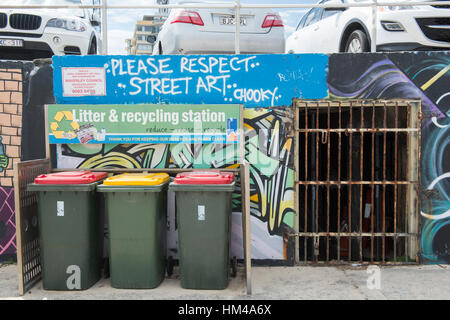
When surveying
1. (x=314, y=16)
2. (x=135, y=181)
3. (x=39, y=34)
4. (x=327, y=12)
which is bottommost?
(x=135, y=181)

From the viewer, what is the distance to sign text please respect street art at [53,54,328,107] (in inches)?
200

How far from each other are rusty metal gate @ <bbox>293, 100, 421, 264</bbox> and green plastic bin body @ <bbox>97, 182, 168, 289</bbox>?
5.72 feet

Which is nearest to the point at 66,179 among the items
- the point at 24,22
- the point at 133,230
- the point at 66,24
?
the point at 133,230

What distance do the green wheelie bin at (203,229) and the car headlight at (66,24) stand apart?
3715mm

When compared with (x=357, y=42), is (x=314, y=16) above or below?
above

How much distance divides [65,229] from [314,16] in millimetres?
5825

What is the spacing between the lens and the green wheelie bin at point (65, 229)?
4.36m

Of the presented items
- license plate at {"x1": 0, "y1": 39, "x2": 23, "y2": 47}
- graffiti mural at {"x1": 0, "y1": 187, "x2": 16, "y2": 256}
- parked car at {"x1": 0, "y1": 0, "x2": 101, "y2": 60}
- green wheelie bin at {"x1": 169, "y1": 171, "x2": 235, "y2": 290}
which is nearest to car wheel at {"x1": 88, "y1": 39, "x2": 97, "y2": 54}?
parked car at {"x1": 0, "y1": 0, "x2": 101, "y2": 60}

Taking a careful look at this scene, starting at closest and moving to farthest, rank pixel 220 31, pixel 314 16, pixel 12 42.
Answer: pixel 220 31 < pixel 12 42 < pixel 314 16

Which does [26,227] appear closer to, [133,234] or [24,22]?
[133,234]

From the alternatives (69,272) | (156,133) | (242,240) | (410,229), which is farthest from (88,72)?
A: (410,229)

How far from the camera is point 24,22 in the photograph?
6.58m

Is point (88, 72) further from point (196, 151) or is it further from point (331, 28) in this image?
point (331, 28)

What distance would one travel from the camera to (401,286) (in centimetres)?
448
